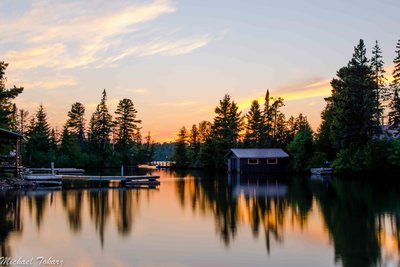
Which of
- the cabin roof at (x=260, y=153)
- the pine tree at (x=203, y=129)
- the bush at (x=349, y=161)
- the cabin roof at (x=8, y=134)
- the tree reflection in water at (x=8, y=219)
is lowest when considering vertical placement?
the tree reflection in water at (x=8, y=219)

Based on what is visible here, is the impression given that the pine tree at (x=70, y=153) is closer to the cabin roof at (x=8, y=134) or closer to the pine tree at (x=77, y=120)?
the pine tree at (x=77, y=120)

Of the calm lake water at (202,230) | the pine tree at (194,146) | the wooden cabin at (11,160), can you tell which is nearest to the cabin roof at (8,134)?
the wooden cabin at (11,160)

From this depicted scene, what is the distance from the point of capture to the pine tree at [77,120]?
300ft

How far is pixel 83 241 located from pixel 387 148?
131ft

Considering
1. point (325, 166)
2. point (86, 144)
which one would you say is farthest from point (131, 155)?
point (325, 166)

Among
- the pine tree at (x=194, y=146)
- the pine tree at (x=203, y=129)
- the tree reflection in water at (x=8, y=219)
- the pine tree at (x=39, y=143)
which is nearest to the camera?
the tree reflection in water at (x=8, y=219)

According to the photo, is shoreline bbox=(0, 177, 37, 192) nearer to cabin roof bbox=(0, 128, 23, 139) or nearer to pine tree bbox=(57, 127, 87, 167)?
cabin roof bbox=(0, 128, 23, 139)

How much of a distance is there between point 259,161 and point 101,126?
1431 inches

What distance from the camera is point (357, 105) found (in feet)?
174

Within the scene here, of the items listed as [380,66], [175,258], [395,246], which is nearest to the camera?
[175,258]

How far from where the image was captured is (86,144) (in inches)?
3472

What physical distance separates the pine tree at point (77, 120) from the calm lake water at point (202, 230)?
63.0m

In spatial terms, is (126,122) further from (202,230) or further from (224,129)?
(202,230)

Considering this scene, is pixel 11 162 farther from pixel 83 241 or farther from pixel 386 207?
pixel 386 207
